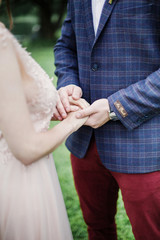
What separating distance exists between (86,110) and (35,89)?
341 mm

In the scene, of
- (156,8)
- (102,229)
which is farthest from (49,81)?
(102,229)

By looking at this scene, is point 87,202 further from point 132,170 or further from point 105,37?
point 105,37

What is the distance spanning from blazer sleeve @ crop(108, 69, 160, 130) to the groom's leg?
423mm

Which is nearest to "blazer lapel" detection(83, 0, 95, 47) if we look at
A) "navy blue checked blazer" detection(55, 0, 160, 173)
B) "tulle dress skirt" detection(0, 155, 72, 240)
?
"navy blue checked blazer" detection(55, 0, 160, 173)

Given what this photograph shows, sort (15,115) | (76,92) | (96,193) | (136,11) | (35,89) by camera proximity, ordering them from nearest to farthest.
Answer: (15,115) → (35,89) → (136,11) → (76,92) → (96,193)

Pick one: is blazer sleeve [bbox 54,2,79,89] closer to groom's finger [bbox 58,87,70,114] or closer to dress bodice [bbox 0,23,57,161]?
groom's finger [bbox 58,87,70,114]

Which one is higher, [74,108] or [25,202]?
[74,108]

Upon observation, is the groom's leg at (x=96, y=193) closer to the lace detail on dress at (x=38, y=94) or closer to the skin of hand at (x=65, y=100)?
the skin of hand at (x=65, y=100)

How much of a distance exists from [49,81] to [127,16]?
22.1 inches

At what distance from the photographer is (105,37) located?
185cm

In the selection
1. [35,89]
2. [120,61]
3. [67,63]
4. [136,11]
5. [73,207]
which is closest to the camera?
[35,89]

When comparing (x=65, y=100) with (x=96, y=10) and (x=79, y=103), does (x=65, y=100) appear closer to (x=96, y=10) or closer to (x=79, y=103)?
(x=79, y=103)

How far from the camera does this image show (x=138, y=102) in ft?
5.82

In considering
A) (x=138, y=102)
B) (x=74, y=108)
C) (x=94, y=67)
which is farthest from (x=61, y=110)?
(x=138, y=102)
